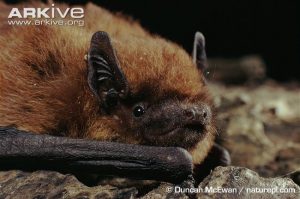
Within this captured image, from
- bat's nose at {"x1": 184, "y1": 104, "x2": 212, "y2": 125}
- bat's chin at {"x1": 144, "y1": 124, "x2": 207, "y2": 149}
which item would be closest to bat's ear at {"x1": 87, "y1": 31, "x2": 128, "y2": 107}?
bat's chin at {"x1": 144, "y1": 124, "x2": 207, "y2": 149}

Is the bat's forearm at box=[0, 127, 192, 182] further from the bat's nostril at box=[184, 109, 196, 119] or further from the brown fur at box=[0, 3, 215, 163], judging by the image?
the bat's nostril at box=[184, 109, 196, 119]

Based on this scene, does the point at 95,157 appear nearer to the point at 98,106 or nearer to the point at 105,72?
the point at 98,106

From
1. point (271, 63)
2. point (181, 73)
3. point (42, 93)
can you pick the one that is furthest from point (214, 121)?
point (271, 63)

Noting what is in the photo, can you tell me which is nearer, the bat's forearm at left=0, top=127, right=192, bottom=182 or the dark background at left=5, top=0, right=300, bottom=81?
the bat's forearm at left=0, top=127, right=192, bottom=182

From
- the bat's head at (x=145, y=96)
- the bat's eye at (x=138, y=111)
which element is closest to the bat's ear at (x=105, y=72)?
the bat's head at (x=145, y=96)

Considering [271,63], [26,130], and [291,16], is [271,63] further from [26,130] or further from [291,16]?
[26,130]

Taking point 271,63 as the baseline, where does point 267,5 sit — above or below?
above
